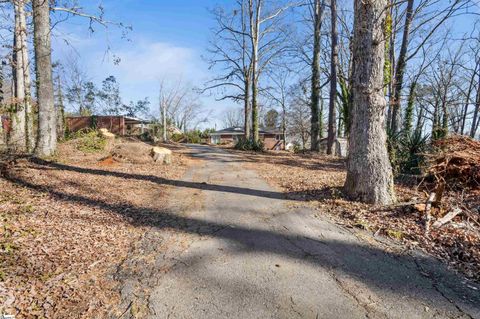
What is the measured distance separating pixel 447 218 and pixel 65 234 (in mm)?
5145

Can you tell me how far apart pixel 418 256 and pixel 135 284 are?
3057 mm

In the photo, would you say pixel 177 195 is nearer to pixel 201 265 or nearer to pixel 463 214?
pixel 201 265

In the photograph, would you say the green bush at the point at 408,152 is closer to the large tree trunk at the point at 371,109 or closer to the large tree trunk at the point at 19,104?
the large tree trunk at the point at 371,109

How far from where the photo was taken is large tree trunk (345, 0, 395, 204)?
4645 millimetres

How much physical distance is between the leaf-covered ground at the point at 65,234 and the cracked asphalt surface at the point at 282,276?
329 millimetres

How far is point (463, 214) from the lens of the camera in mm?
3949

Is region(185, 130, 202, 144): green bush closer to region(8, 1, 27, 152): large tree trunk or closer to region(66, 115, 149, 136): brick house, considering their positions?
region(66, 115, 149, 136): brick house

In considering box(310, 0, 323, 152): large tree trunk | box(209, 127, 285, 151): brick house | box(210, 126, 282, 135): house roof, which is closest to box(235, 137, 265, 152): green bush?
box(310, 0, 323, 152): large tree trunk

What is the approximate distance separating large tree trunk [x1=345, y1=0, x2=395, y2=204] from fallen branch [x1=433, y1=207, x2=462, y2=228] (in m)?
0.86

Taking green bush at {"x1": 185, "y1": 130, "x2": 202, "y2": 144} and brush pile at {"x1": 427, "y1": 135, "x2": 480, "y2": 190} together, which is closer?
brush pile at {"x1": 427, "y1": 135, "x2": 480, "y2": 190}

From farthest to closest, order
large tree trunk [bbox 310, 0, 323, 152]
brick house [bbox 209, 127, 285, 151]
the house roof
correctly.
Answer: the house roof < brick house [bbox 209, 127, 285, 151] < large tree trunk [bbox 310, 0, 323, 152]

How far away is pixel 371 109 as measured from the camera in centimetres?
472

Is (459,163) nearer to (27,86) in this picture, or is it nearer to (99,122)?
(27,86)

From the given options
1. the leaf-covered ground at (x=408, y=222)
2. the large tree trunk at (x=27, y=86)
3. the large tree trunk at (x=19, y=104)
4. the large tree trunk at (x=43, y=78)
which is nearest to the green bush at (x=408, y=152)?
the leaf-covered ground at (x=408, y=222)
